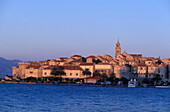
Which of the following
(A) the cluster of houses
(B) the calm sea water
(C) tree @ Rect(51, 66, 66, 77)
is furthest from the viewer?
(A) the cluster of houses

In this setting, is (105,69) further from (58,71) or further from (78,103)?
(78,103)

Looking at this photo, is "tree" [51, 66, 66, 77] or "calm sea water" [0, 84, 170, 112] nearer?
"calm sea water" [0, 84, 170, 112]

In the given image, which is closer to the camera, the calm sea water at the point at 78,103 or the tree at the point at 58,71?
the calm sea water at the point at 78,103

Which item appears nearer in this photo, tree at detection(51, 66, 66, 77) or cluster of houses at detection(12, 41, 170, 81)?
tree at detection(51, 66, 66, 77)

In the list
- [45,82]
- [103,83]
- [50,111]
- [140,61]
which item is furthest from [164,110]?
[140,61]

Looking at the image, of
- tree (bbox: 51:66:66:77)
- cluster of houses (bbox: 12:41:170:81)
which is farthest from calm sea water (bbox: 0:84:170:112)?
cluster of houses (bbox: 12:41:170:81)

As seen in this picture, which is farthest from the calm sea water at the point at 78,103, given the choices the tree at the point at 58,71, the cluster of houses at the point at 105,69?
the cluster of houses at the point at 105,69

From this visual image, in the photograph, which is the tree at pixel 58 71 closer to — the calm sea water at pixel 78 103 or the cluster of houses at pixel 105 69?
the cluster of houses at pixel 105 69

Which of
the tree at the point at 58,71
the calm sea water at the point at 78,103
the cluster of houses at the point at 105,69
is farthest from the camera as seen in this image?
the cluster of houses at the point at 105,69

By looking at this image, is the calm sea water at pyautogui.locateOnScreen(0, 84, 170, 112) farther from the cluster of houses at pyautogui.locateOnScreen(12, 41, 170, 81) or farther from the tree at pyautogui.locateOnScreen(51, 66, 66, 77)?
the cluster of houses at pyautogui.locateOnScreen(12, 41, 170, 81)

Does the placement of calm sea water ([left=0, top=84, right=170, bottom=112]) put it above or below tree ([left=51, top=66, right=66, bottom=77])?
below

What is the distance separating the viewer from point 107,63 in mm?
111875

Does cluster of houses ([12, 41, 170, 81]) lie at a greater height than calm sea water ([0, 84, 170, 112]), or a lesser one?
greater

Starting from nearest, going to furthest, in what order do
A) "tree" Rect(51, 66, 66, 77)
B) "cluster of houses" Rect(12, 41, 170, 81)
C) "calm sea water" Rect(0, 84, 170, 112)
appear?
"calm sea water" Rect(0, 84, 170, 112)
"tree" Rect(51, 66, 66, 77)
"cluster of houses" Rect(12, 41, 170, 81)
